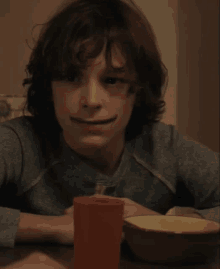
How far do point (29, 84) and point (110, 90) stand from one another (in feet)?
1.23

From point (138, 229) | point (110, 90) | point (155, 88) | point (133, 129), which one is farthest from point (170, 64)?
point (138, 229)

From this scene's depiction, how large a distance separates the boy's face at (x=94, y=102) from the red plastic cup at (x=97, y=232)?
0.42m

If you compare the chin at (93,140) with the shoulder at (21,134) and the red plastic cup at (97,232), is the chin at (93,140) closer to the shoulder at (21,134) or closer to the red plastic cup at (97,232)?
the shoulder at (21,134)

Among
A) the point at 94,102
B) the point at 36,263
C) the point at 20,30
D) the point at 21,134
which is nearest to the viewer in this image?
the point at 36,263

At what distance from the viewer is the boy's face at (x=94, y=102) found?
0.78 metres

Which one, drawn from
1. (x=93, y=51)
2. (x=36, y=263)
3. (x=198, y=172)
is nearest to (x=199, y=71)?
(x=198, y=172)

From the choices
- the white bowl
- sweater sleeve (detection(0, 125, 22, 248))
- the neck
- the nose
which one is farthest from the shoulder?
the white bowl

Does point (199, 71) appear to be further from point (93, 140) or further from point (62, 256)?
point (62, 256)

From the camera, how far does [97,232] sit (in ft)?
1.22

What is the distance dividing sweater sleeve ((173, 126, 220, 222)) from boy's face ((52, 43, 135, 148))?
238mm

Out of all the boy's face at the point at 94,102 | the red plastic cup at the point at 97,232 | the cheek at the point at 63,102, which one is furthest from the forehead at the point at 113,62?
the red plastic cup at the point at 97,232

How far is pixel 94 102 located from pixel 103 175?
0.25m

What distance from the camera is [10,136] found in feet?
2.87

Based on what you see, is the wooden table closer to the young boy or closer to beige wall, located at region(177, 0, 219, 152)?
the young boy
